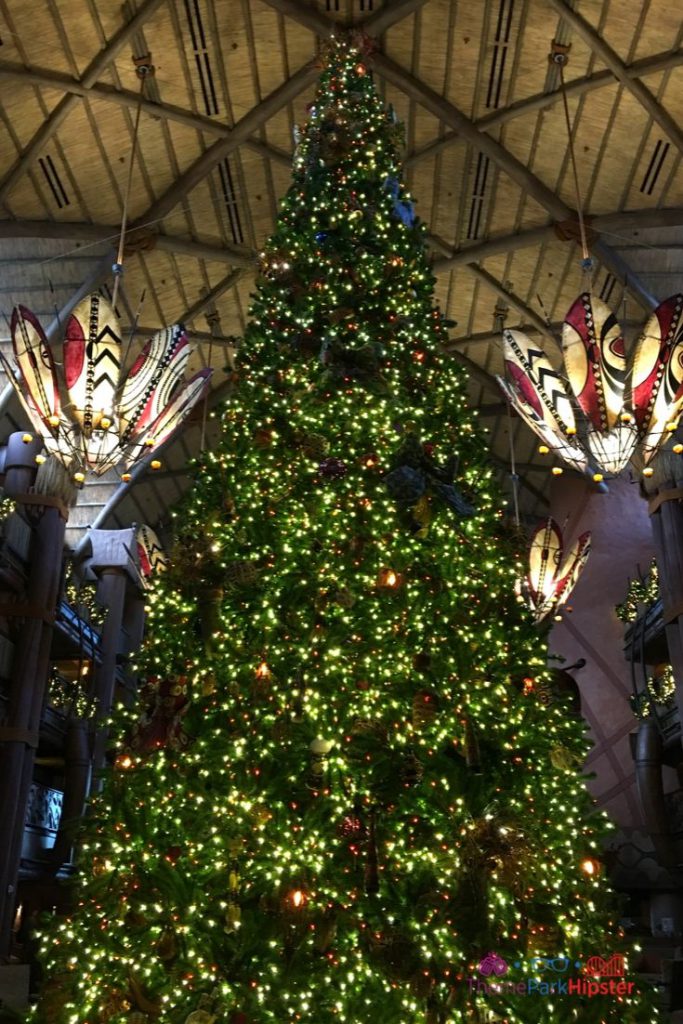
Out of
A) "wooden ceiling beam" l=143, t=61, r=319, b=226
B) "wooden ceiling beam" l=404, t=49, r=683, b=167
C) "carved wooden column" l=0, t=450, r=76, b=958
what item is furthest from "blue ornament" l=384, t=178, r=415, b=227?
"carved wooden column" l=0, t=450, r=76, b=958

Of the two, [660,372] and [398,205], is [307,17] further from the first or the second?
[660,372]

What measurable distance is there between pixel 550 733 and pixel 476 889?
102cm

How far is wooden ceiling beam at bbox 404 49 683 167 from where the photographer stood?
1216cm

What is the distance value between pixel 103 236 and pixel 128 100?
2562 millimetres

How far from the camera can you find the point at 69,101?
1307cm

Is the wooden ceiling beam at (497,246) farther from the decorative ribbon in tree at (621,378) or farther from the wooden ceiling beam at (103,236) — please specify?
the decorative ribbon in tree at (621,378)

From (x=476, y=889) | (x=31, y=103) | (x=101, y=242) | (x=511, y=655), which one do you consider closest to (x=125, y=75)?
(x=31, y=103)

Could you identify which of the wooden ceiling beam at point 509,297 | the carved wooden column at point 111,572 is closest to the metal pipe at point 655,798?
the wooden ceiling beam at point 509,297

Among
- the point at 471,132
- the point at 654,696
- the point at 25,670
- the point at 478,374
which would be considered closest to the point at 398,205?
the point at 471,132

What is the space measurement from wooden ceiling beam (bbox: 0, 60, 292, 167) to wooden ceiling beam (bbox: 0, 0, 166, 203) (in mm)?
221

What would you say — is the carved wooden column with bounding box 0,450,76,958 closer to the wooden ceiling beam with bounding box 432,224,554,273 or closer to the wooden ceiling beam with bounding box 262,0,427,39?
the wooden ceiling beam with bounding box 262,0,427,39

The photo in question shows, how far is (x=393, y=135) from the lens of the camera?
8.15 metres

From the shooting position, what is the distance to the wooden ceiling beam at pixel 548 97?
479 inches

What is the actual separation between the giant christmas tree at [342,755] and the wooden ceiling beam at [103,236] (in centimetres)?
792
